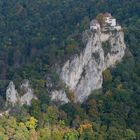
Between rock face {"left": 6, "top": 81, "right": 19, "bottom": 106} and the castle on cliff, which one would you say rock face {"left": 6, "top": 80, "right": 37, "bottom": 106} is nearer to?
rock face {"left": 6, "top": 81, "right": 19, "bottom": 106}

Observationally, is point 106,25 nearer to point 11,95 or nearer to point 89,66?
point 89,66

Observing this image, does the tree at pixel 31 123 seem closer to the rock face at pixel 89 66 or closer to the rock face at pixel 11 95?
the rock face at pixel 11 95

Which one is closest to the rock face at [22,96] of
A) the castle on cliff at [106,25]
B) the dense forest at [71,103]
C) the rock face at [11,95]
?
the rock face at [11,95]

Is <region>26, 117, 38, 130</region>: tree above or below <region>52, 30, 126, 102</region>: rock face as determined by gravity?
below

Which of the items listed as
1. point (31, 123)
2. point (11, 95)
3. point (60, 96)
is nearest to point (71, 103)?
point (60, 96)

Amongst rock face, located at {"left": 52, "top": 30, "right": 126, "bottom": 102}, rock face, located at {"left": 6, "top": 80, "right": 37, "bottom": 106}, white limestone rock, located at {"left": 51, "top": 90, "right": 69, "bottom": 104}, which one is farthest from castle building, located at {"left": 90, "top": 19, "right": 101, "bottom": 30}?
rock face, located at {"left": 6, "top": 80, "right": 37, "bottom": 106}

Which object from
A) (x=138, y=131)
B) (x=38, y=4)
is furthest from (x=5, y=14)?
(x=138, y=131)
